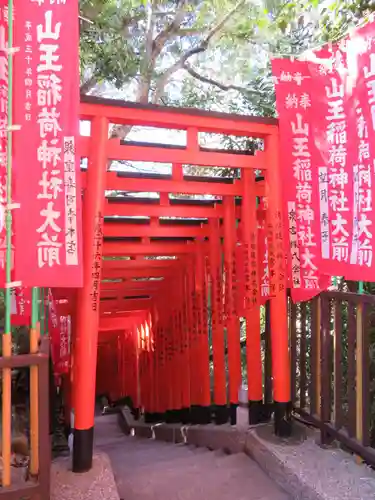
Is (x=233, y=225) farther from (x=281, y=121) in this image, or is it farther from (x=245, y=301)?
(x=281, y=121)

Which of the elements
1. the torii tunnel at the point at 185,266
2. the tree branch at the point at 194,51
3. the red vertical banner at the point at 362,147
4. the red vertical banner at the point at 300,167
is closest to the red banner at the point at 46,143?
the torii tunnel at the point at 185,266

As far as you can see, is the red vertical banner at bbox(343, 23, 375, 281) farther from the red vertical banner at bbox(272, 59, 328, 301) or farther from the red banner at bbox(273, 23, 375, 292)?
the red vertical banner at bbox(272, 59, 328, 301)

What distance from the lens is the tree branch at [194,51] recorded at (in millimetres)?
8648

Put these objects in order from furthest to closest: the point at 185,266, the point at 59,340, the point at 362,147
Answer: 1. the point at 185,266
2. the point at 59,340
3. the point at 362,147

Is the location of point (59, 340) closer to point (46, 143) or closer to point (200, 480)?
point (200, 480)

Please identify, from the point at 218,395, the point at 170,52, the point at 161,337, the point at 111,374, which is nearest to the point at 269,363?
the point at 218,395

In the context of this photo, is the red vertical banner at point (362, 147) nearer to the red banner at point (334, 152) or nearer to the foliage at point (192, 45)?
the red banner at point (334, 152)

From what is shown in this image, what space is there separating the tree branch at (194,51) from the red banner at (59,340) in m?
4.71

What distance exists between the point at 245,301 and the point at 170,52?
20.9 feet

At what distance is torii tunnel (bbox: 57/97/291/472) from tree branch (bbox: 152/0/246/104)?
302 cm

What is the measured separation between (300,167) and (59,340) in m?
4.95

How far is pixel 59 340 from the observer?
23.9ft

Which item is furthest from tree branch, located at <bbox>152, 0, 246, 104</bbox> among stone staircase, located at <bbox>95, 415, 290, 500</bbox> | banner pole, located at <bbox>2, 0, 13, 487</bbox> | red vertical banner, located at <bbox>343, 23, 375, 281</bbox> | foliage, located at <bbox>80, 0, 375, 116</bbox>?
stone staircase, located at <bbox>95, 415, 290, 500</bbox>

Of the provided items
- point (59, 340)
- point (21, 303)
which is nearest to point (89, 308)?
point (21, 303)
